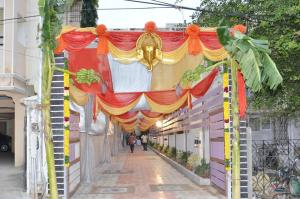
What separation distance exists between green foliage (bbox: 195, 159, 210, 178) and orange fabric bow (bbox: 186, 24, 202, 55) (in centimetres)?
548

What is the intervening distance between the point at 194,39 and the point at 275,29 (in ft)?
11.4

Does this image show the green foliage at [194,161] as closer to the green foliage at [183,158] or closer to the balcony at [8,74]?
the green foliage at [183,158]

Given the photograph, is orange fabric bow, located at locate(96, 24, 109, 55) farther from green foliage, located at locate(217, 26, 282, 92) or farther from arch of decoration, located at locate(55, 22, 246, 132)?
green foliage, located at locate(217, 26, 282, 92)

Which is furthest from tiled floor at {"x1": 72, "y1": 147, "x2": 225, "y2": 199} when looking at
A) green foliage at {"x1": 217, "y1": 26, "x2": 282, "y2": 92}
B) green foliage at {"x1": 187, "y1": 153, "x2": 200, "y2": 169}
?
green foliage at {"x1": 217, "y1": 26, "x2": 282, "y2": 92}

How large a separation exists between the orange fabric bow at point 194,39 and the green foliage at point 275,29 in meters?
0.74

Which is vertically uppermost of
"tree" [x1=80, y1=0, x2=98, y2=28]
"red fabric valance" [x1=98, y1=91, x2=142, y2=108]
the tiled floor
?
"tree" [x1=80, y1=0, x2=98, y2=28]

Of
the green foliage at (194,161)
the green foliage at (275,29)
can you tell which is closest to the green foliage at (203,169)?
the green foliage at (194,161)

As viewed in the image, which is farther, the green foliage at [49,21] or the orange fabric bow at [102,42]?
the orange fabric bow at [102,42]

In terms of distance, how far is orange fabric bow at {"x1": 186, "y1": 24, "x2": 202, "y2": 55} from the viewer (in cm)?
1111

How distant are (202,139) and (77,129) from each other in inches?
182

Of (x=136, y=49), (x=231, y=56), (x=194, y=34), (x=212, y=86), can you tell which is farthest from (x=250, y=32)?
(x=231, y=56)

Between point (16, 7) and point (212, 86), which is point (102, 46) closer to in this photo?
point (212, 86)

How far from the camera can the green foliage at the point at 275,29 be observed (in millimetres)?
12289

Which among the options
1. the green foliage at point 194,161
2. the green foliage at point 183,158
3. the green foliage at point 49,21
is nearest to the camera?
the green foliage at point 49,21
